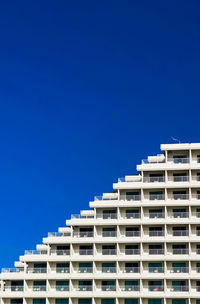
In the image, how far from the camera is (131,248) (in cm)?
8538

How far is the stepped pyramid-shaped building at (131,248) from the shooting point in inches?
3263

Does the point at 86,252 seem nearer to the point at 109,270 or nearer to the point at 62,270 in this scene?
the point at 109,270

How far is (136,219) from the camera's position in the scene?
85.8 metres

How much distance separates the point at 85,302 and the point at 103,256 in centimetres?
667

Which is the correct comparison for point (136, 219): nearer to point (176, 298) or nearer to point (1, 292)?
point (176, 298)

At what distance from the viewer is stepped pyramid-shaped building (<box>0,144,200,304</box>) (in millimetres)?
82875

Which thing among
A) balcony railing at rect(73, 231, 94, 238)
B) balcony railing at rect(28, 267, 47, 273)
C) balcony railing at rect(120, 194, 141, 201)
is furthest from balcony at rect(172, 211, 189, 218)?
balcony railing at rect(28, 267, 47, 273)

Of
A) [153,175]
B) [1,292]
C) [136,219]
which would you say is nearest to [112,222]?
[136,219]

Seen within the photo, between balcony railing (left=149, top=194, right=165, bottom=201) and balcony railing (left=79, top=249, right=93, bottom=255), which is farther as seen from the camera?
balcony railing (left=149, top=194, right=165, bottom=201)

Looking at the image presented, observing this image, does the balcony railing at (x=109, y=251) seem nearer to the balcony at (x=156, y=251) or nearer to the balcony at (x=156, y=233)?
the balcony at (x=156, y=251)

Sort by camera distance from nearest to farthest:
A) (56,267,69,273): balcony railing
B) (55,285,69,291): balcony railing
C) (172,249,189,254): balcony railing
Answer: (172,249,189,254): balcony railing → (55,285,69,291): balcony railing → (56,267,69,273): balcony railing

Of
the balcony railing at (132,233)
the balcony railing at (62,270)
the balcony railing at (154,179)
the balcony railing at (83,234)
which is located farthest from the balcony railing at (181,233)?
the balcony railing at (62,270)

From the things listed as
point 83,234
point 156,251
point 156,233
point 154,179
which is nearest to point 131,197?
point 154,179

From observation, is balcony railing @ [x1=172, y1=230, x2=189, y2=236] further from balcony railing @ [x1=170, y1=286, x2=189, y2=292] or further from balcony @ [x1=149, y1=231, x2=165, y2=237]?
balcony railing @ [x1=170, y1=286, x2=189, y2=292]
